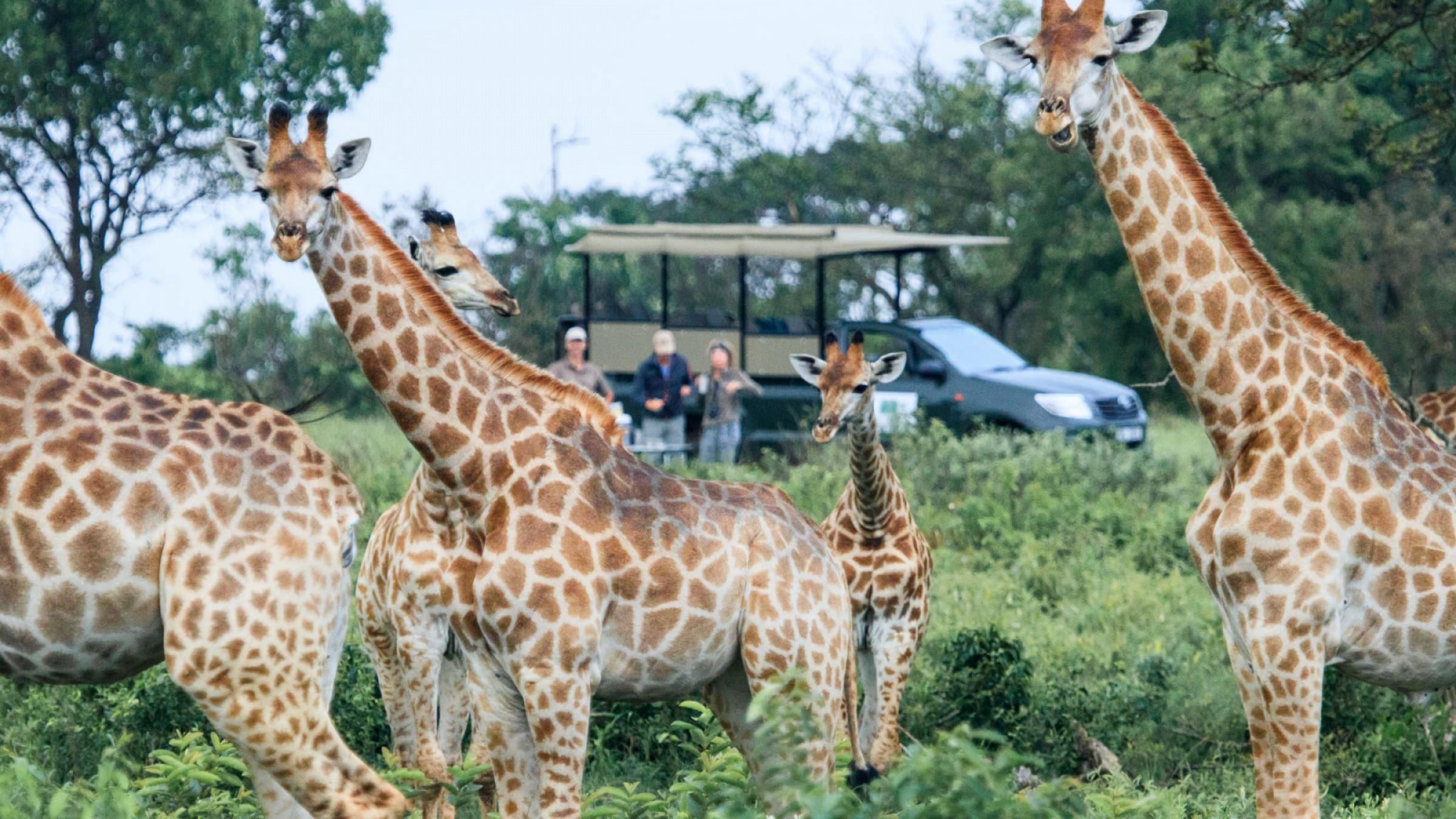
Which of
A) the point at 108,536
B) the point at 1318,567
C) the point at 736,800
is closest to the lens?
the point at 736,800

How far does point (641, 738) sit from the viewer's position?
7.81 m

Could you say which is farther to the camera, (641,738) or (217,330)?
(217,330)

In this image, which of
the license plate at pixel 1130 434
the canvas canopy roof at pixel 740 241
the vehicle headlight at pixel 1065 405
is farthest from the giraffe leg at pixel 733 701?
the canvas canopy roof at pixel 740 241

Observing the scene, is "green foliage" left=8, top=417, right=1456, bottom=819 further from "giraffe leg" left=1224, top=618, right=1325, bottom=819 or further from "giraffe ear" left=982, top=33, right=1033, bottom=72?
"giraffe ear" left=982, top=33, right=1033, bottom=72

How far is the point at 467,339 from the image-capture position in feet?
17.7

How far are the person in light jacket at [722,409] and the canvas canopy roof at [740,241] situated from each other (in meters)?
4.89

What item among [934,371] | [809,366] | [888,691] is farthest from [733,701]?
[934,371]

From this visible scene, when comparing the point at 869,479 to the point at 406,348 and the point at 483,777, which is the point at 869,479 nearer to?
the point at 483,777

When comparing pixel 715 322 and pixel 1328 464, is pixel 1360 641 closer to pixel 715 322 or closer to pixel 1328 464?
pixel 1328 464

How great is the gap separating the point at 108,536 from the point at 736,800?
1.92m

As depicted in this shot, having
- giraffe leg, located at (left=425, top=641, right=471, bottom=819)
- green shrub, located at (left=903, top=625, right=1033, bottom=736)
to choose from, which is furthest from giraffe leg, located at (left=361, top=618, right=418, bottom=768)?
green shrub, located at (left=903, top=625, right=1033, bottom=736)

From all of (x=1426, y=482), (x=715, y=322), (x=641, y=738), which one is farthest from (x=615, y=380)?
(x=1426, y=482)

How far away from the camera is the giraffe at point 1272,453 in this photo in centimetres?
536

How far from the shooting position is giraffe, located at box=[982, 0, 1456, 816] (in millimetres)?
5359
